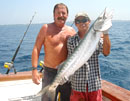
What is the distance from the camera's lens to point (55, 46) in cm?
296

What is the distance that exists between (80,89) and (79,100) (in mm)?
172

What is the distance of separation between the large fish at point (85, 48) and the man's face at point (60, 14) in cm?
76

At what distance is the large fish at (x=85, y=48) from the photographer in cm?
218

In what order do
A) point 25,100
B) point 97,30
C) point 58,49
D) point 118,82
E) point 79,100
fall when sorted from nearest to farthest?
point 97,30 < point 79,100 < point 58,49 < point 25,100 < point 118,82

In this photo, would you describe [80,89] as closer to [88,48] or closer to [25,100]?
[88,48]

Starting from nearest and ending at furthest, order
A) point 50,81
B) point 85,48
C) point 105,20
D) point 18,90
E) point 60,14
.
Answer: point 105,20 → point 85,48 → point 60,14 → point 50,81 → point 18,90

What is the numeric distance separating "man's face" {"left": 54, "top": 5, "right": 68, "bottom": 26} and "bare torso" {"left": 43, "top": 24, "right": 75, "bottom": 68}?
7.4 inches

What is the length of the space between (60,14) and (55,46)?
0.54 metres

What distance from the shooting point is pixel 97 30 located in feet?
7.38

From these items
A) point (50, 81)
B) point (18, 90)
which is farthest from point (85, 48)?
point (18, 90)

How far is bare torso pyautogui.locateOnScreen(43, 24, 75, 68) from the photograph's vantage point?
295 centimetres

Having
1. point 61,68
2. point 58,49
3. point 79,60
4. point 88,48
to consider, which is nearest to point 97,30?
point 88,48

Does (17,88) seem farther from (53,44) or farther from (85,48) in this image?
(85,48)

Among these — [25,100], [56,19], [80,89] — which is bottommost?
[25,100]
